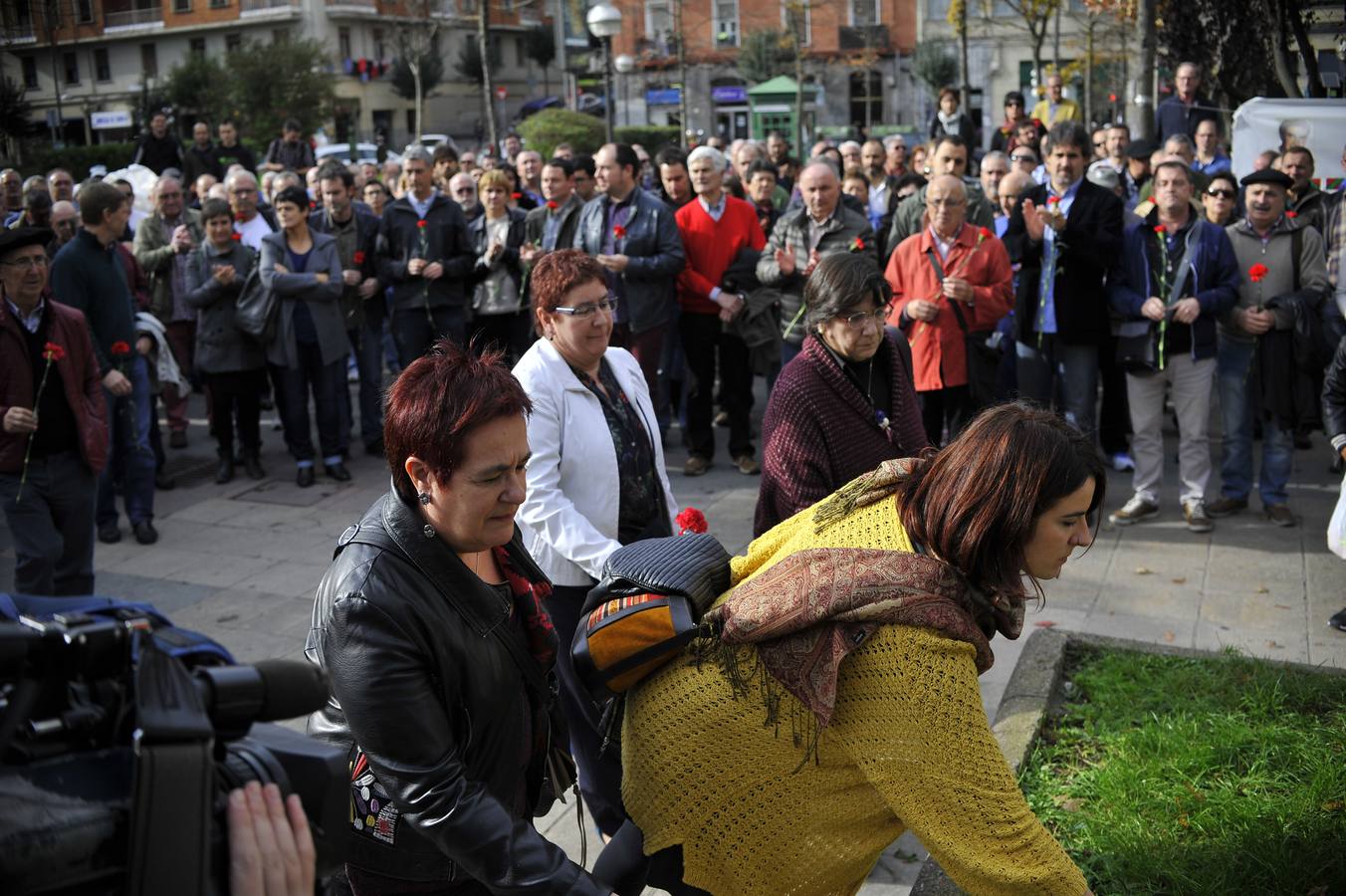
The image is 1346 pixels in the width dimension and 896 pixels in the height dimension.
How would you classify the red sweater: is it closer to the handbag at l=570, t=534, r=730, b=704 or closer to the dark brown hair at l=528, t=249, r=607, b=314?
the dark brown hair at l=528, t=249, r=607, b=314

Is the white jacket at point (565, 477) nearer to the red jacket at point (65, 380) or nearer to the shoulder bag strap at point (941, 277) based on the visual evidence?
the red jacket at point (65, 380)

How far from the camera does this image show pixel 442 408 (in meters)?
2.64

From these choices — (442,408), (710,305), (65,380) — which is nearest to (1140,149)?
(710,305)

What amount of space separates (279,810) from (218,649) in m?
0.22

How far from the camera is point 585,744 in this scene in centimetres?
389

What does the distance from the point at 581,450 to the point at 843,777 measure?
1733 mm

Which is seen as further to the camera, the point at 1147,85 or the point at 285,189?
the point at 1147,85

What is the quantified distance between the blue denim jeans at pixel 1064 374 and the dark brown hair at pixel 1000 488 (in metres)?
5.54

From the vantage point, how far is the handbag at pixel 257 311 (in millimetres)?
9172

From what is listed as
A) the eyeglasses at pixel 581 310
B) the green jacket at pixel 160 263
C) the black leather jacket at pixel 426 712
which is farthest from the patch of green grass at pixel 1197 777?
the green jacket at pixel 160 263

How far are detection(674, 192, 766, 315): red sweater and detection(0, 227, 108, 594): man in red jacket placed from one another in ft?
14.7

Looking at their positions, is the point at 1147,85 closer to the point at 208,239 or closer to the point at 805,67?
the point at 208,239

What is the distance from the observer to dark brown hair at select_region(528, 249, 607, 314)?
4.30m

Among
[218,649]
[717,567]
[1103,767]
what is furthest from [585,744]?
[218,649]
